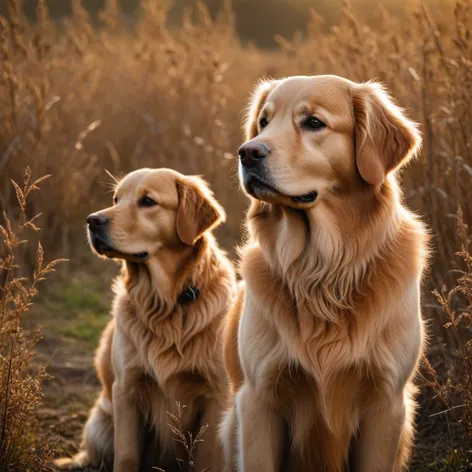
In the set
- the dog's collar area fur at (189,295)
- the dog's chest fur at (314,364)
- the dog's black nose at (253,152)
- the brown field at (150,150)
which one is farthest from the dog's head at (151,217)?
the dog's black nose at (253,152)

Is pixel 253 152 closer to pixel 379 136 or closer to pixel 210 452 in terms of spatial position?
pixel 379 136

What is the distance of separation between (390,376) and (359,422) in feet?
0.75

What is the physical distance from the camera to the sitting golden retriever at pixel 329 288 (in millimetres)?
2529

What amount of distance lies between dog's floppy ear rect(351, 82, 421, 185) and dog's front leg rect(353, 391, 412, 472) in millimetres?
802

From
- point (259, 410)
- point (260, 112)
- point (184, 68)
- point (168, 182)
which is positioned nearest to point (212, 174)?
point (184, 68)

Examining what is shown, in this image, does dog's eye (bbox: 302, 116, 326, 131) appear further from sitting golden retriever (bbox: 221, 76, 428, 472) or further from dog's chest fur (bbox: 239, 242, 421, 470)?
dog's chest fur (bbox: 239, 242, 421, 470)

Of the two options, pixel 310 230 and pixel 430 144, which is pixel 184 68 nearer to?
pixel 430 144

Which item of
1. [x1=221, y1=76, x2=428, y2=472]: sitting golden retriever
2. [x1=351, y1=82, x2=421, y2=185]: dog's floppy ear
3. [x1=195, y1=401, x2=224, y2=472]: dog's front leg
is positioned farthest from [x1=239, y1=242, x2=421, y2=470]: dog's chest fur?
[x1=195, y1=401, x2=224, y2=472]: dog's front leg

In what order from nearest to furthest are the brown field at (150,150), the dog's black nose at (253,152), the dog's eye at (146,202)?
the dog's black nose at (253,152)
the brown field at (150,150)
the dog's eye at (146,202)

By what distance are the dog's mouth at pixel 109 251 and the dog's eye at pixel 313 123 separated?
4.15 feet

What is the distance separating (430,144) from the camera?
3881 mm

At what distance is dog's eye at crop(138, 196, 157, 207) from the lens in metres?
3.61

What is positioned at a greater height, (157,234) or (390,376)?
(390,376)

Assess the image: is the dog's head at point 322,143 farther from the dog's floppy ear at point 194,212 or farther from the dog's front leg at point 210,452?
the dog's front leg at point 210,452
